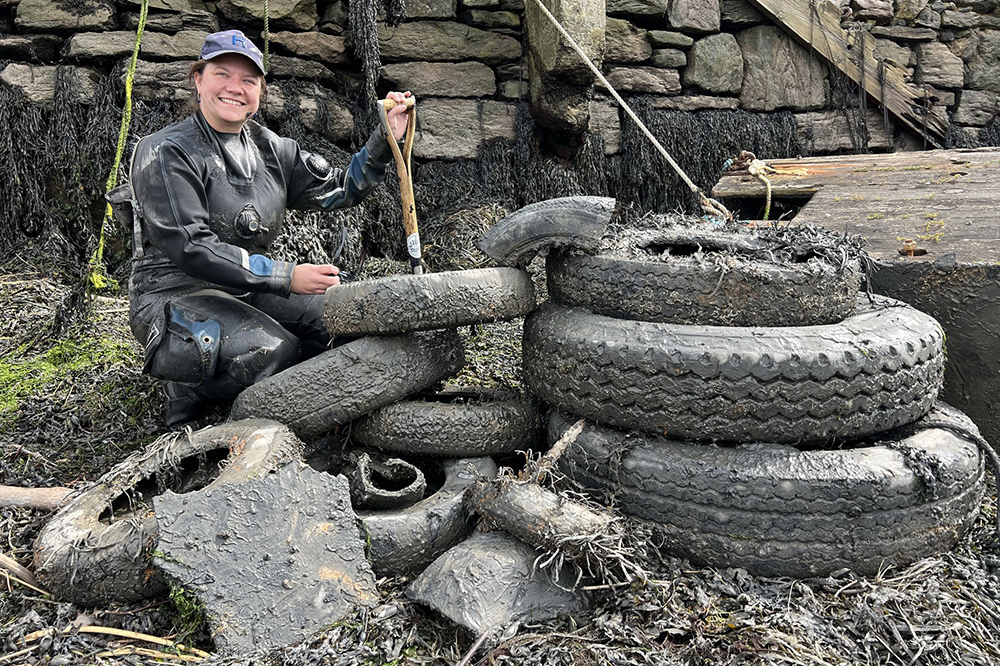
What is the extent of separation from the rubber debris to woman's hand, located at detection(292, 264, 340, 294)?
31.6 inches

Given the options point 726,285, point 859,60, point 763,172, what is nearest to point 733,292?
point 726,285

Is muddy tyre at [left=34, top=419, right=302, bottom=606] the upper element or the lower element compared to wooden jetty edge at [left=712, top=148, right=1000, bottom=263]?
lower

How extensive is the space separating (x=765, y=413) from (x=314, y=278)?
1.71 meters

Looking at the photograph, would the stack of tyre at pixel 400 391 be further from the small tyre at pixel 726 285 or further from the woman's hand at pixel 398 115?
the woman's hand at pixel 398 115

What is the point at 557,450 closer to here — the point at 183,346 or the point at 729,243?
the point at 729,243

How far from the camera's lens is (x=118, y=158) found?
4754 mm

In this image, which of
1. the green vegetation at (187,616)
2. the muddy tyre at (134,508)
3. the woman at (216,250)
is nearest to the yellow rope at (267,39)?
the woman at (216,250)

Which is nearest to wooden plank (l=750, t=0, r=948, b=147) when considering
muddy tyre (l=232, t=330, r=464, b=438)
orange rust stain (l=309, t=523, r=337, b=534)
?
muddy tyre (l=232, t=330, r=464, b=438)

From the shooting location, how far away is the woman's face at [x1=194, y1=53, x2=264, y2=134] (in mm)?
3025

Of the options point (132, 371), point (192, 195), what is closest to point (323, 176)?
point (192, 195)

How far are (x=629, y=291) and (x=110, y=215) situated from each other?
3899mm

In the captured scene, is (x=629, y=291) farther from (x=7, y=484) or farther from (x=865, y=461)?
(x=7, y=484)

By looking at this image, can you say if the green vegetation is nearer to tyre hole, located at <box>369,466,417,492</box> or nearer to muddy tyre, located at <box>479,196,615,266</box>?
tyre hole, located at <box>369,466,417,492</box>

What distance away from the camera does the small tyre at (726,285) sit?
250 cm
